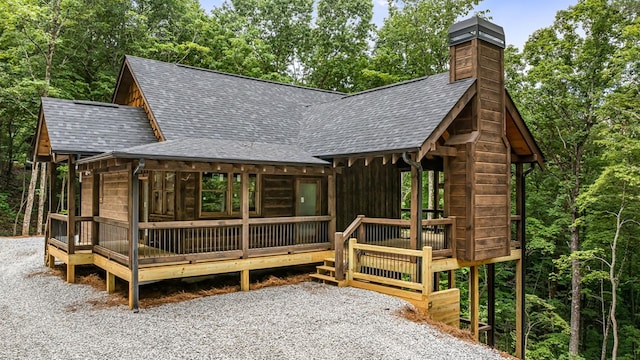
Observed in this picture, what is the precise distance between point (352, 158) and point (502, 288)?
17.5 metres

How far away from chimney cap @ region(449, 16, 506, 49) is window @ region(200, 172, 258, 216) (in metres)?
6.79

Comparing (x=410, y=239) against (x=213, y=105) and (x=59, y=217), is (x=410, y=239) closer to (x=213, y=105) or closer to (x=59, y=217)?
(x=213, y=105)

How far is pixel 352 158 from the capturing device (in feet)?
37.5

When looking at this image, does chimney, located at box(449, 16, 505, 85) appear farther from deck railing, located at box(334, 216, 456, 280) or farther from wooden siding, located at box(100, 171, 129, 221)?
wooden siding, located at box(100, 171, 129, 221)

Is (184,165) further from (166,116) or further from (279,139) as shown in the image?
(279,139)

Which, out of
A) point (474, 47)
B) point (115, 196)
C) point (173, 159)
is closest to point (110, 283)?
point (115, 196)

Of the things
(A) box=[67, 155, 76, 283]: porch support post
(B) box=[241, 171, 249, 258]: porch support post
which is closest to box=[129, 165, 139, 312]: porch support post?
(B) box=[241, 171, 249, 258]: porch support post

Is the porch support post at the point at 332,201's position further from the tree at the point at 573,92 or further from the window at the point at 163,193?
the tree at the point at 573,92

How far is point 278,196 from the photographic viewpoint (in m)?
13.4

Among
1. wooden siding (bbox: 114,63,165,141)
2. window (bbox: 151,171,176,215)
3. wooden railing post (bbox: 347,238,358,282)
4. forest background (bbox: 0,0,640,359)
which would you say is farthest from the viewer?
forest background (bbox: 0,0,640,359)

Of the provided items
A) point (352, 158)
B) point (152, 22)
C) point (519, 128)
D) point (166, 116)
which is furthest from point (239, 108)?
point (152, 22)

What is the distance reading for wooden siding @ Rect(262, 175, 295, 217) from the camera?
13102 millimetres

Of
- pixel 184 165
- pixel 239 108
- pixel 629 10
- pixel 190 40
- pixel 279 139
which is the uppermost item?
pixel 190 40

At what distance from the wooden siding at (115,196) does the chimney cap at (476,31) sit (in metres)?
9.66
